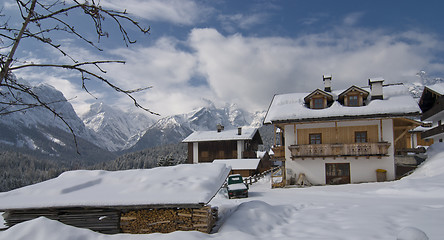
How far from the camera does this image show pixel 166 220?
429 inches

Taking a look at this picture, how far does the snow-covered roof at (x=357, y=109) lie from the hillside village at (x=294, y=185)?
0.07 metres

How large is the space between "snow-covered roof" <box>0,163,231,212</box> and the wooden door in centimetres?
1311

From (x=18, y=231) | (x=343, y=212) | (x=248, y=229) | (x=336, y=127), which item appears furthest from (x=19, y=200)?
(x=336, y=127)

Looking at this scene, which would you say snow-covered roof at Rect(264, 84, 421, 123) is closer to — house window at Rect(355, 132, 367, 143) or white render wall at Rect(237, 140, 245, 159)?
house window at Rect(355, 132, 367, 143)

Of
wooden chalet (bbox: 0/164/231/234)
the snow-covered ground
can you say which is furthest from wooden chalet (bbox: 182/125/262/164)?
wooden chalet (bbox: 0/164/231/234)

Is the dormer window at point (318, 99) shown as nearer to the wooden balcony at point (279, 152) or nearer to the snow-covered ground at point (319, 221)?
the wooden balcony at point (279, 152)

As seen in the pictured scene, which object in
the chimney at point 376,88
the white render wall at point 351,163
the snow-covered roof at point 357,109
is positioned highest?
the chimney at point 376,88

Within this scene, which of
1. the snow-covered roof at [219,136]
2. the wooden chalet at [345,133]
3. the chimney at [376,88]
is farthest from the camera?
the snow-covered roof at [219,136]

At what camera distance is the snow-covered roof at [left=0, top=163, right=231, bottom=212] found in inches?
415

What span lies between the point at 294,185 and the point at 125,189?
15583 mm

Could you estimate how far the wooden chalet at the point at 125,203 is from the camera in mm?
10547

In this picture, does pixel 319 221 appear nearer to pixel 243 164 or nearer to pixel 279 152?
pixel 279 152

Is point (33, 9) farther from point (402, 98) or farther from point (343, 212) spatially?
point (402, 98)

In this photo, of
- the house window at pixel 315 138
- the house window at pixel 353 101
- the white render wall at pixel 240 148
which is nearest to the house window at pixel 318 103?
the house window at pixel 353 101
